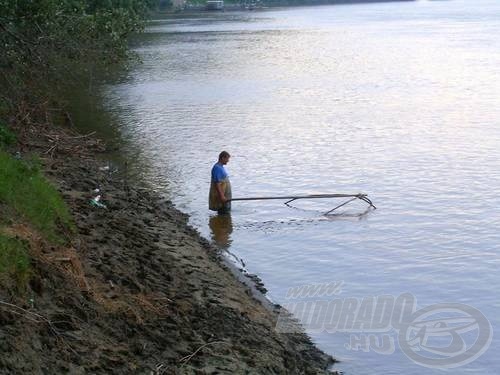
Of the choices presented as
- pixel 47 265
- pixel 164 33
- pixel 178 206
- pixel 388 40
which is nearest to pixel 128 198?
pixel 178 206

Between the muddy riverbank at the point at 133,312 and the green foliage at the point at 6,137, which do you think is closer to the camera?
the muddy riverbank at the point at 133,312

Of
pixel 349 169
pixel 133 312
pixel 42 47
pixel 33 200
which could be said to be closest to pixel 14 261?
pixel 133 312

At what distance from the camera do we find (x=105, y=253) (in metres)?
11.4

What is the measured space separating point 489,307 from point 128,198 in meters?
7.90

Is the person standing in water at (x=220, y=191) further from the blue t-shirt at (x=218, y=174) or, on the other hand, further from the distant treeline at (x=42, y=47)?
the distant treeline at (x=42, y=47)

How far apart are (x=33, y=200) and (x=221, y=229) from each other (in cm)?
685

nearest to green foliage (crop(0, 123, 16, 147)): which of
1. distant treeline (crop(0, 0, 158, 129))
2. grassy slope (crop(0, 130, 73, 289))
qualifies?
distant treeline (crop(0, 0, 158, 129))

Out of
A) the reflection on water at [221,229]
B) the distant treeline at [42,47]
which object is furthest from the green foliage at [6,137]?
the reflection on water at [221,229]

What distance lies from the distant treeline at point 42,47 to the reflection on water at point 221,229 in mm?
5345

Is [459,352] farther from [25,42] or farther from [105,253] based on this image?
[25,42]

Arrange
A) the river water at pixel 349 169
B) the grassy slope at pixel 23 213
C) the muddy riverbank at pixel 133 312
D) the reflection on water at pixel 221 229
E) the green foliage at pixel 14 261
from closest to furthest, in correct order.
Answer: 1. the muddy riverbank at pixel 133 312
2. the green foliage at pixel 14 261
3. the grassy slope at pixel 23 213
4. the river water at pixel 349 169
5. the reflection on water at pixel 221 229

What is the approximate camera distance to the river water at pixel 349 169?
47.2 ft

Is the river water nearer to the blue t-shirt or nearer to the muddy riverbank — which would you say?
the blue t-shirt

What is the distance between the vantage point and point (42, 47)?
19047 mm
